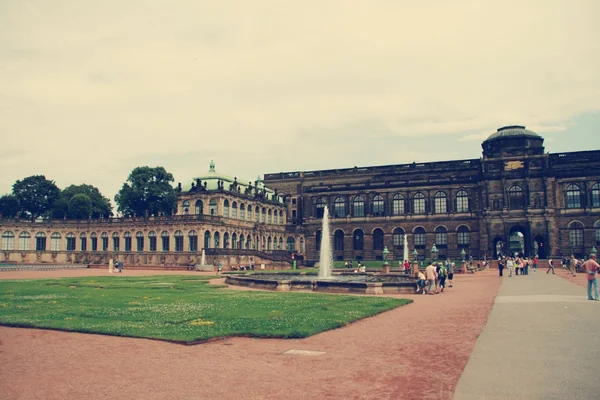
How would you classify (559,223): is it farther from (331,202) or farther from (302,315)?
(302,315)

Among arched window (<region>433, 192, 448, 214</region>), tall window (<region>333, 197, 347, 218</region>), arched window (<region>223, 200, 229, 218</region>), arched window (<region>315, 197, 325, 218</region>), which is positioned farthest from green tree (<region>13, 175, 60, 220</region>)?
arched window (<region>433, 192, 448, 214</region>)

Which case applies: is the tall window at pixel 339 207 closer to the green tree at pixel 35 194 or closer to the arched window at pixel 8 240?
the arched window at pixel 8 240

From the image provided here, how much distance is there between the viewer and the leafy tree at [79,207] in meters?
101

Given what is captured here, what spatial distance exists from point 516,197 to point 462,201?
855 cm

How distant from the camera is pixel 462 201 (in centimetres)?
8575

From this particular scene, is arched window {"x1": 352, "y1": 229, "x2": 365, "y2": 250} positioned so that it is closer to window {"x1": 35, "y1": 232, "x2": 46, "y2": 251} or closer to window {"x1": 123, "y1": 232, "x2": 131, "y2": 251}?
window {"x1": 123, "y1": 232, "x2": 131, "y2": 251}

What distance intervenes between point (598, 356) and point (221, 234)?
67684mm

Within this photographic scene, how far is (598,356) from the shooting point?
1123cm

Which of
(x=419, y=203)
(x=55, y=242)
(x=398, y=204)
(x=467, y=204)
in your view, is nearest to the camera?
(x=55, y=242)

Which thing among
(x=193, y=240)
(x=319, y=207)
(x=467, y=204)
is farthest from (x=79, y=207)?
(x=467, y=204)

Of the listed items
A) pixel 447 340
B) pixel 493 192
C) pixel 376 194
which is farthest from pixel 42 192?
pixel 447 340

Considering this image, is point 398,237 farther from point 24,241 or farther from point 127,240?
point 24,241

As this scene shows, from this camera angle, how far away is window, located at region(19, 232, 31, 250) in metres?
80.5

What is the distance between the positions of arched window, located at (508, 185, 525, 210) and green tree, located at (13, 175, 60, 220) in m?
89.9
